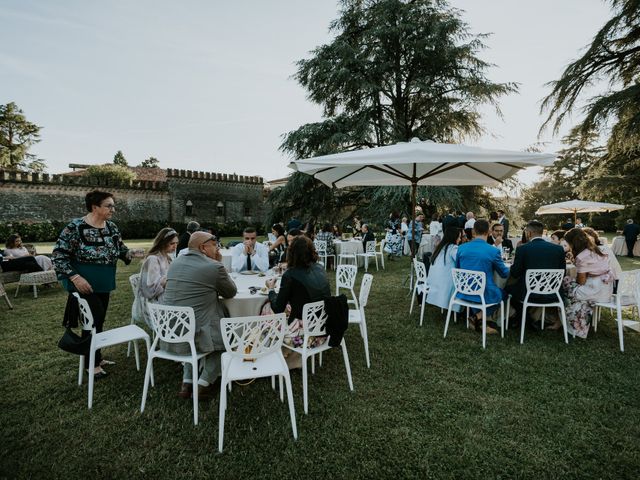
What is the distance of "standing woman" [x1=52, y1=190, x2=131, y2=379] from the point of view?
308cm

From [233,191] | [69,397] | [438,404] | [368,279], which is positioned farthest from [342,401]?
[233,191]

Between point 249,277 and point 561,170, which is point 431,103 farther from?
point 561,170

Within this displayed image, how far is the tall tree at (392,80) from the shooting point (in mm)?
14219

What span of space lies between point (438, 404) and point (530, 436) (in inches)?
26.4

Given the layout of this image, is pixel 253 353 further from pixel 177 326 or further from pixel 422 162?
pixel 422 162

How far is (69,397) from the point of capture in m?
3.03

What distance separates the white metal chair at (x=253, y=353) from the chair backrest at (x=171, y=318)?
359mm

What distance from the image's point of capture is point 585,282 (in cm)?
427

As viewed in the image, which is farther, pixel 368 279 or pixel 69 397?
pixel 368 279

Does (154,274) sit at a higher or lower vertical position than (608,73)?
lower

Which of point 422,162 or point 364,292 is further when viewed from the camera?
point 422,162

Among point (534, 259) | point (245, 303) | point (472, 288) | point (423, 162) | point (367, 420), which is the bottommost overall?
point (367, 420)

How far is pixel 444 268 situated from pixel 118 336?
13.4 ft

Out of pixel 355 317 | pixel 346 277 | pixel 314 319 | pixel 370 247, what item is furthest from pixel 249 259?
pixel 370 247
